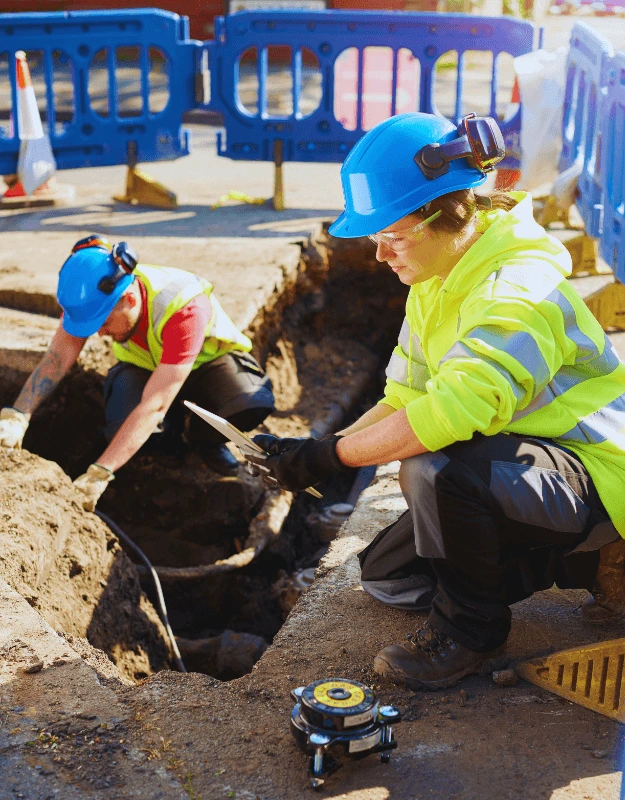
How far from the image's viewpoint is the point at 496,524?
2549 mm

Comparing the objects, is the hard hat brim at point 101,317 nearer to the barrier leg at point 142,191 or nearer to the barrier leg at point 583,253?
the barrier leg at point 583,253

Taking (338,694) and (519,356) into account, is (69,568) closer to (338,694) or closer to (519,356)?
(338,694)

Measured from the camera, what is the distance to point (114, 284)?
388 centimetres

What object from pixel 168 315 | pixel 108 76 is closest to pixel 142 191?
pixel 108 76

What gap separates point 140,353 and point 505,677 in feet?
7.64

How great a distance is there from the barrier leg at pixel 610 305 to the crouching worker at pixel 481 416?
297 centimetres

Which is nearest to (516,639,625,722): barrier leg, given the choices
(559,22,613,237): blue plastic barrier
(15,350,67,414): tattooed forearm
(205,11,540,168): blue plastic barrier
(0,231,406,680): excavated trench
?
(0,231,406,680): excavated trench

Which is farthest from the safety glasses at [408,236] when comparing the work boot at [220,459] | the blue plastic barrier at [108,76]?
the blue plastic barrier at [108,76]

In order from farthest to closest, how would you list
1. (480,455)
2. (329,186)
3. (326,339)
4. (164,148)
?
(329,186) → (164,148) → (326,339) → (480,455)

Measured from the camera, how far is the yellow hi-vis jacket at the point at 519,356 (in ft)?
7.82

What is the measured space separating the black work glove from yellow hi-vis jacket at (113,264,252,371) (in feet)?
4.60

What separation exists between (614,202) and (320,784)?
12.4 feet

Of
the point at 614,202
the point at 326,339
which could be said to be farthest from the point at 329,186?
the point at 614,202

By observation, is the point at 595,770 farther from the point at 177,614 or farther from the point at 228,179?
the point at 228,179
